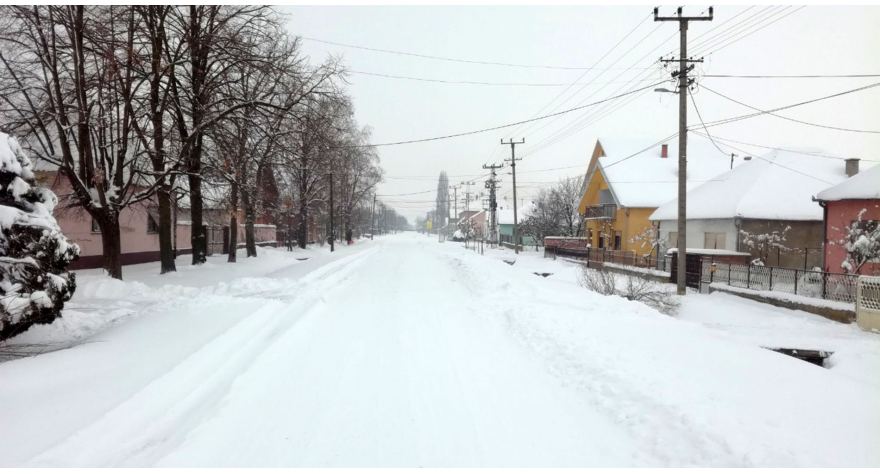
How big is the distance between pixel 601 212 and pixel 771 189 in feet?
47.7

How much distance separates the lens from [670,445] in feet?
12.1

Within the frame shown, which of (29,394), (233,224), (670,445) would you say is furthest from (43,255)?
(233,224)

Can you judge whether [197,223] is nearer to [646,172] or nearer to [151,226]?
[151,226]

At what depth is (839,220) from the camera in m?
17.0

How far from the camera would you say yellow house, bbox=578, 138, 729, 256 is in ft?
110

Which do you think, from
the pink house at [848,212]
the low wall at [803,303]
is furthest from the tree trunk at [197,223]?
the pink house at [848,212]

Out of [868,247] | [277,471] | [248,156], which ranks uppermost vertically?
[248,156]

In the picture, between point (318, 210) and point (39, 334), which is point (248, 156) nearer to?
point (39, 334)

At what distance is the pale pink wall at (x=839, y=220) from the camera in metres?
15.7

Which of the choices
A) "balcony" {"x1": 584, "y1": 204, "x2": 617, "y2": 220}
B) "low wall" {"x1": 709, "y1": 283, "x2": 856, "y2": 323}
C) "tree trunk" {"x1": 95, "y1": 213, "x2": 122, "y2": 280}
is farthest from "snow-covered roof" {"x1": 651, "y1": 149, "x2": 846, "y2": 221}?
"tree trunk" {"x1": 95, "y1": 213, "x2": 122, "y2": 280}

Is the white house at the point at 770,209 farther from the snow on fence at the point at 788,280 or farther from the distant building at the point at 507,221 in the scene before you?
the distant building at the point at 507,221

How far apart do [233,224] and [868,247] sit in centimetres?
2488

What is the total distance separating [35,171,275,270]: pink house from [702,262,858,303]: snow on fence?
71.4 feet

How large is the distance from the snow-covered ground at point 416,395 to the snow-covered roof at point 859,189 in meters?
10.0
